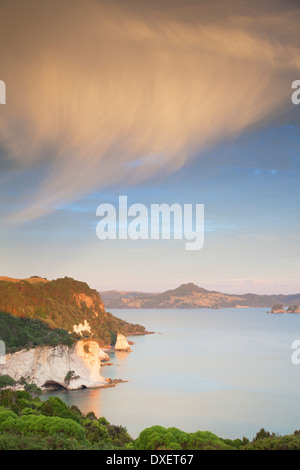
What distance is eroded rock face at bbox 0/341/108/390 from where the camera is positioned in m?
41.3

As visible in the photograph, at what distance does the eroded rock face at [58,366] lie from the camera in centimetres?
4131

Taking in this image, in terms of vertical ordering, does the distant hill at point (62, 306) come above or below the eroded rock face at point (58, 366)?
above

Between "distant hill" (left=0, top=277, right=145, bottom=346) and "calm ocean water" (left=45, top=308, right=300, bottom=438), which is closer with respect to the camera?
"calm ocean water" (left=45, top=308, right=300, bottom=438)

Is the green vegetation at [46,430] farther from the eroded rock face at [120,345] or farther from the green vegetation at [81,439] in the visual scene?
the eroded rock face at [120,345]

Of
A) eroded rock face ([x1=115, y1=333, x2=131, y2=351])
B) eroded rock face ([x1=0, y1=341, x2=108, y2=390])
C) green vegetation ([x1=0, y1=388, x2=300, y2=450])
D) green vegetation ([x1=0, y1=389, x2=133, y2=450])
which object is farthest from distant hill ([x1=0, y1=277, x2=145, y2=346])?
green vegetation ([x1=0, y1=388, x2=300, y2=450])

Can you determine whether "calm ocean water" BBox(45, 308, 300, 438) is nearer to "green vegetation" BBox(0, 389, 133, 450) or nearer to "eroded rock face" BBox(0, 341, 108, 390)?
"eroded rock face" BBox(0, 341, 108, 390)

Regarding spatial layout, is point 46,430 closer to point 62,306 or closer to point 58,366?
point 58,366

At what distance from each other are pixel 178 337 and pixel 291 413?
62.9m

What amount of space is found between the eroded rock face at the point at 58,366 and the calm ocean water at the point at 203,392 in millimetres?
1592

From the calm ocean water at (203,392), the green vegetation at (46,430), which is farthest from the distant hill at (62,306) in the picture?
the green vegetation at (46,430)

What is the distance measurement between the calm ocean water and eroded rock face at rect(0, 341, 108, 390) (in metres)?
1.59

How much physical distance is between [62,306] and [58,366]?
83.7 feet
